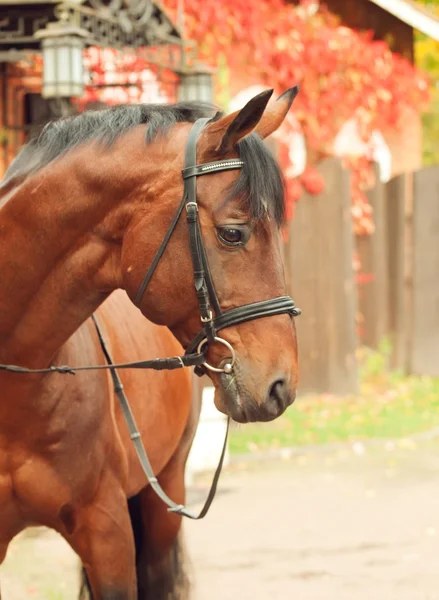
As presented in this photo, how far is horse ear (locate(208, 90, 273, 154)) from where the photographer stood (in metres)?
2.71

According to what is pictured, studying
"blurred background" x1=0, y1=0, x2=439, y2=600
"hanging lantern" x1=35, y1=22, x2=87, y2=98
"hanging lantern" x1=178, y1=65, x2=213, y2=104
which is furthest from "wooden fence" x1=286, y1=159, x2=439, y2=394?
"hanging lantern" x1=35, y1=22, x2=87, y2=98

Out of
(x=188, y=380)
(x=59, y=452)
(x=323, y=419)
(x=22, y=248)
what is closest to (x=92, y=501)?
(x=59, y=452)

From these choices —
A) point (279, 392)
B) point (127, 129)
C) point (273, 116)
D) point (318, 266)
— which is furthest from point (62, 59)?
point (318, 266)

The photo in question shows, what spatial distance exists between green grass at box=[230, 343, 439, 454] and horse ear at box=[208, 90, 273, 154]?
5.99 m

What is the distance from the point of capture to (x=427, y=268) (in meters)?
11.9

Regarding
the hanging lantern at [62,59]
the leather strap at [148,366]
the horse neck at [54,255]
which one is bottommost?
the leather strap at [148,366]

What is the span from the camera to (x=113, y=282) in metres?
3.05

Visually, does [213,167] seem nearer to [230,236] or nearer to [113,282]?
[230,236]

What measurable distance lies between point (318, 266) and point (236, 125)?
772 centimetres

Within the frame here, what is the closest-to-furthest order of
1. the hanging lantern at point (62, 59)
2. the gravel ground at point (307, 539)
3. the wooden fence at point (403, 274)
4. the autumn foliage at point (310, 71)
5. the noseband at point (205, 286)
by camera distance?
the noseband at point (205, 286) → the gravel ground at point (307, 539) → the hanging lantern at point (62, 59) → the autumn foliage at point (310, 71) → the wooden fence at point (403, 274)

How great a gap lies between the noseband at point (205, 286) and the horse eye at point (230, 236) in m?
0.06

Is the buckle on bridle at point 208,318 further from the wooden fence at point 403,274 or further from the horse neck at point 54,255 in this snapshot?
the wooden fence at point 403,274

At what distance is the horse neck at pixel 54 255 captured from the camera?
3.05 metres

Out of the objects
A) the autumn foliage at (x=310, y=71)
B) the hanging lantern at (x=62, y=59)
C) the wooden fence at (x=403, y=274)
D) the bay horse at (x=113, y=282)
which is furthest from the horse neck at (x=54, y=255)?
the wooden fence at (x=403, y=274)
